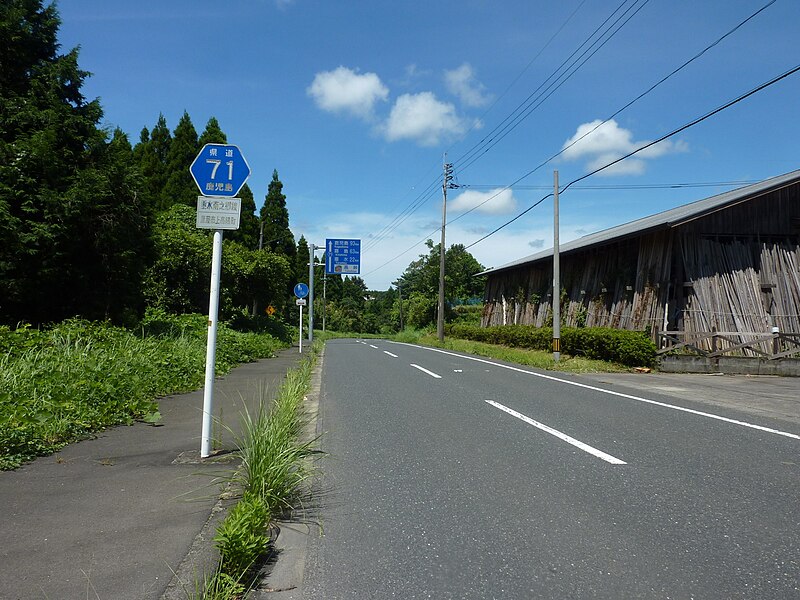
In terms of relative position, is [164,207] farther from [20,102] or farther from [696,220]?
[696,220]

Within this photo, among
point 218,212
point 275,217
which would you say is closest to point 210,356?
point 218,212

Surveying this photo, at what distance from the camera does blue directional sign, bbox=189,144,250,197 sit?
581cm

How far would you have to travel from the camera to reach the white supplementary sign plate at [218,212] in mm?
5703

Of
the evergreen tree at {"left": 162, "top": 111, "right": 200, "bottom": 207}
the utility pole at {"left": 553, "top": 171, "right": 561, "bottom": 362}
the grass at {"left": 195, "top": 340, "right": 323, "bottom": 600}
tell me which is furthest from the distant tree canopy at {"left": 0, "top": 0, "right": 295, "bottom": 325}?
the evergreen tree at {"left": 162, "top": 111, "right": 200, "bottom": 207}

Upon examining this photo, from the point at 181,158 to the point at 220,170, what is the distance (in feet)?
97.7

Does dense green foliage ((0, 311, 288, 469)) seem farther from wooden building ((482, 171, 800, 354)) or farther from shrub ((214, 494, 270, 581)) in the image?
wooden building ((482, 171, 800, 354))

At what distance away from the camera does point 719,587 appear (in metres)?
3.08

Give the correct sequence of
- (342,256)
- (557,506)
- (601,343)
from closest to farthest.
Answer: (557,506)
(601,343)
(342,256)

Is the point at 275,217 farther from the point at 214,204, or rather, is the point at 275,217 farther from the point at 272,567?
the point at 272,567

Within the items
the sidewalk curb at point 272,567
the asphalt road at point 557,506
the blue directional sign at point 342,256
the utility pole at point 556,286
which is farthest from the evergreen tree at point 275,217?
the sidewalk curb at point 272,567

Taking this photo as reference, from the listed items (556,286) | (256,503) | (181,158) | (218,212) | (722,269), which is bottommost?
(256,503)

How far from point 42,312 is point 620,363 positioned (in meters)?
15.4

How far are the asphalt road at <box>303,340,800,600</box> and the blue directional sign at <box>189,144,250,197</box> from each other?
3.08 m

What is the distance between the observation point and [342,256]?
116ft
